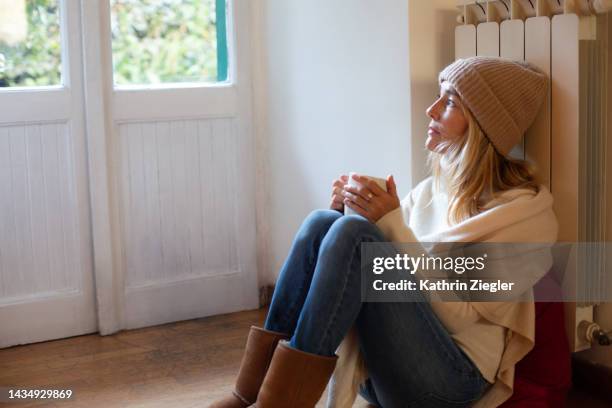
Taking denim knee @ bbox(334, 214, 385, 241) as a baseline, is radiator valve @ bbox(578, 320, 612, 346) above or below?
below

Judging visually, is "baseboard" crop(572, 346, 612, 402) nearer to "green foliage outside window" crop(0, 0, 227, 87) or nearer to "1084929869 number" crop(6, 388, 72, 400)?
"1084929869 number" crop(6, 388, 72, 400)

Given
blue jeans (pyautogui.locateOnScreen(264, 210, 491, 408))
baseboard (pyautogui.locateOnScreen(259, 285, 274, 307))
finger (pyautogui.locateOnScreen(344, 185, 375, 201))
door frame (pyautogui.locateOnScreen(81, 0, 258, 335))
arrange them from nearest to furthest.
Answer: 1. blue jeans (pyautogui.locateOnScreen(264, 210, 491, 408))
2. finger (pyautogui.locateOnScreen(344, 185, 375, 201))
3. door frame (pyautogui.locateOnScreen(81, 0, 258, 335))
4. baseboard (pyautogui.locateOnScreen(259, 285, 274, 307))

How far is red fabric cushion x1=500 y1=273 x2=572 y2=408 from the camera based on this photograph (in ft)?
6.48

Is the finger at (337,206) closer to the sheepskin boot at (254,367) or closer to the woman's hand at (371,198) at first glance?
Result: the woman's hand at (371,198)

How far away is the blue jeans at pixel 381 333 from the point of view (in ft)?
5.97

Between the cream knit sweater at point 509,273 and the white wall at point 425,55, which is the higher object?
the white wall at point 425,55

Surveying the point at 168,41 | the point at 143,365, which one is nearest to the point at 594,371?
the point at 143,365

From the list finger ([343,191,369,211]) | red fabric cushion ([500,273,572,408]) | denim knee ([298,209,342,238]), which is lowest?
red fabric cushion ([500,273,572,408])

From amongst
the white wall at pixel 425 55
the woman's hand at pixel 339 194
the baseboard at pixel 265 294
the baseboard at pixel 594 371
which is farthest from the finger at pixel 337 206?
the baseboard at pixel 265 294

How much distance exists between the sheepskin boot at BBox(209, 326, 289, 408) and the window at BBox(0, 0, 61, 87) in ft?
4.20

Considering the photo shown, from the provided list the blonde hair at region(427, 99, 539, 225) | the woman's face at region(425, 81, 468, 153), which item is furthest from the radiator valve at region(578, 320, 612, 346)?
the woman's face at region(425, 81, 468, 153)

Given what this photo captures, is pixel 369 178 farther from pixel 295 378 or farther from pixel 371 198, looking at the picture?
pixel 295 378

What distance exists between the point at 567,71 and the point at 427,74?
18.8 inches

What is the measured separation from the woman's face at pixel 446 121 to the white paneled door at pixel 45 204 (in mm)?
1338
